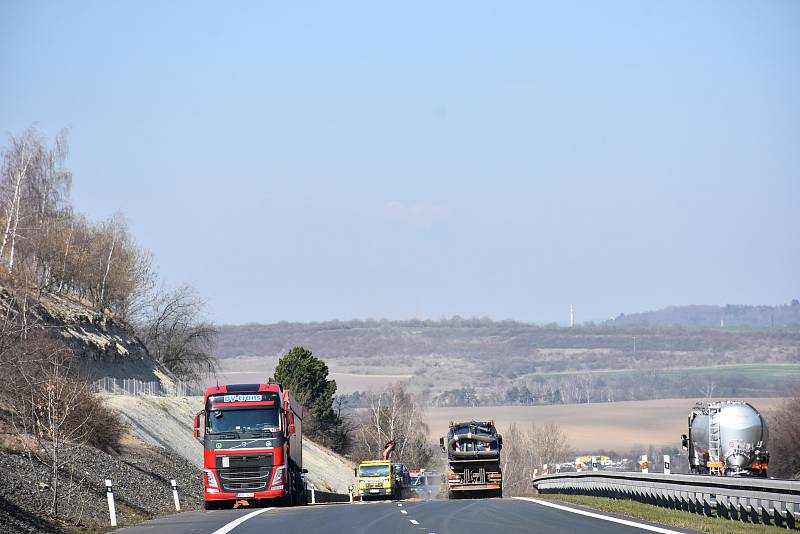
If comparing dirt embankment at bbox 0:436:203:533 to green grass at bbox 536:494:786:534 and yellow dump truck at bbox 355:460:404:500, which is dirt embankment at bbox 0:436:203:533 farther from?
green grass at bbox 536:494:786:534

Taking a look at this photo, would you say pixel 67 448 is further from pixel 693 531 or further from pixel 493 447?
pixel 693 531

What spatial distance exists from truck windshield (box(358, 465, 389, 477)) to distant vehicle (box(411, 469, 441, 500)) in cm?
1657

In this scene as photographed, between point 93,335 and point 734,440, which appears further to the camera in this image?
point 93,335

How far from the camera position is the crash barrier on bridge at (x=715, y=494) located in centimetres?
2019

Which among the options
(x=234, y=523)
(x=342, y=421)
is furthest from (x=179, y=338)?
(x=234, y=523)

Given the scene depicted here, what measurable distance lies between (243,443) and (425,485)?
60.2 meters

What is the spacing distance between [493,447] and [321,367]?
187 feet

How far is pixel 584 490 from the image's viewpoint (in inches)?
1517

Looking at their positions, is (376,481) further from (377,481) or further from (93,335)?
(93,335)

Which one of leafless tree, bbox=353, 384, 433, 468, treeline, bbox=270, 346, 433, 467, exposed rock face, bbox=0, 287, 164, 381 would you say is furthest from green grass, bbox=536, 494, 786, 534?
leafless tree, bbox=353, 384, 433, 468

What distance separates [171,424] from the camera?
65.2m

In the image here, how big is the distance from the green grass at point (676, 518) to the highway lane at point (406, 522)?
0.92 m

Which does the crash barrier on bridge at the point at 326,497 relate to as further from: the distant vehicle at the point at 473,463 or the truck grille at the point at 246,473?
the truck grille at the point at 246,473

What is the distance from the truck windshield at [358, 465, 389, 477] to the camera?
61469 millimetres
